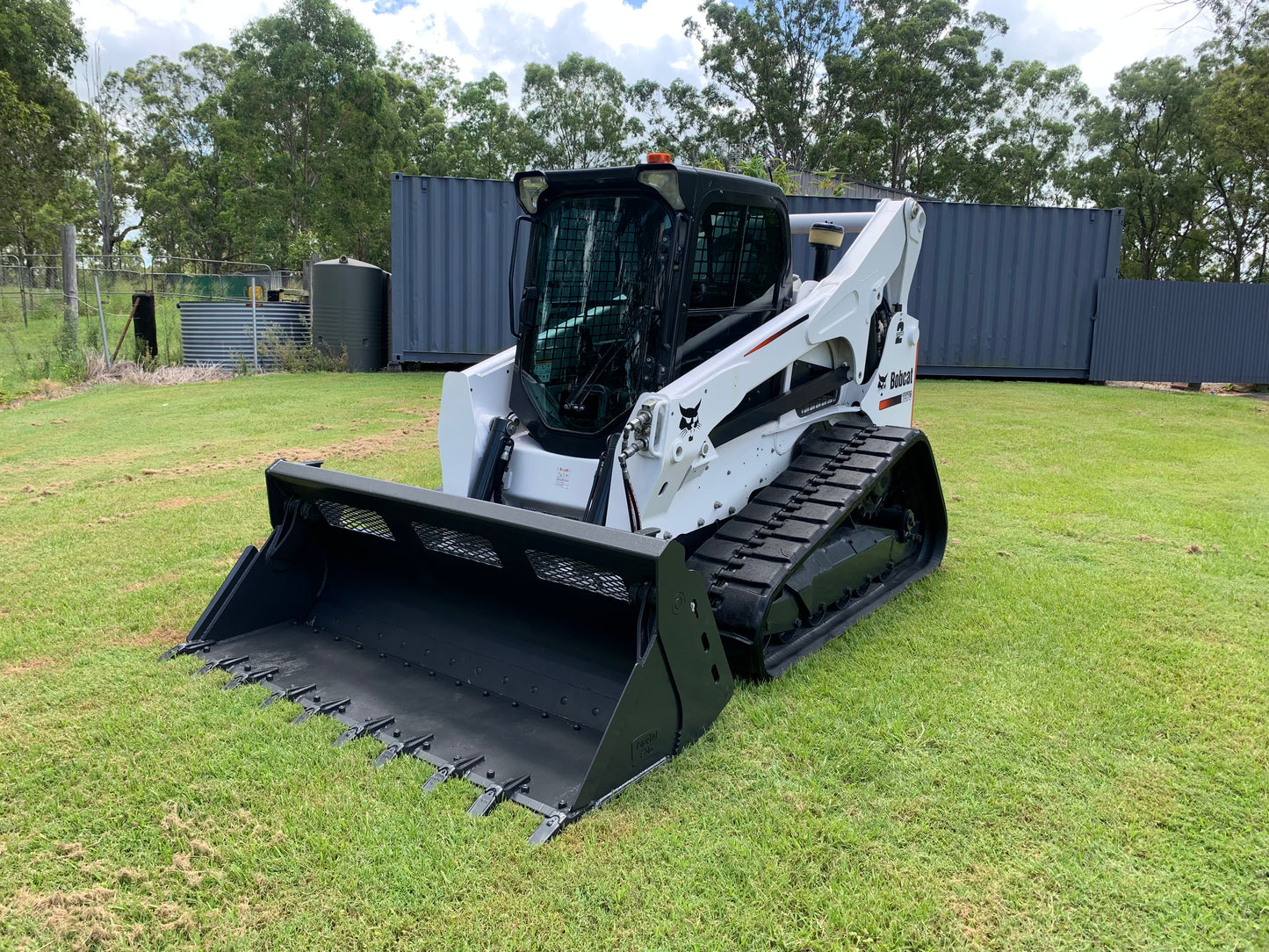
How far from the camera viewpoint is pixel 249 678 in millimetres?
3477

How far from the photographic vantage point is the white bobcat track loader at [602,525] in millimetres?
2961

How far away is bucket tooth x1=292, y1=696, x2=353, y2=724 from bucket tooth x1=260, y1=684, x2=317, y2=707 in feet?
0.35

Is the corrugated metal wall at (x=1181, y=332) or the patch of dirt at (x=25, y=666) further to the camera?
the corrugated metal wall at (x=1181, y=332)

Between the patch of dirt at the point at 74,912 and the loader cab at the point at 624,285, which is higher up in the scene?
the loader cab at the point at 624,285

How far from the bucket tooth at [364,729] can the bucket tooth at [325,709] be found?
0.14 metres

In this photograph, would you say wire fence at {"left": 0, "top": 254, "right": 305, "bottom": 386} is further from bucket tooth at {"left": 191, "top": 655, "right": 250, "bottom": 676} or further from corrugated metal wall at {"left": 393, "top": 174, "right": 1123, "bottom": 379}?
bucket tooth at {"left": 191, "top": 655, "right": 250, "bottom": 676}

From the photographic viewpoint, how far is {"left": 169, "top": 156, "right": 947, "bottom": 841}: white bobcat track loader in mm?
2961

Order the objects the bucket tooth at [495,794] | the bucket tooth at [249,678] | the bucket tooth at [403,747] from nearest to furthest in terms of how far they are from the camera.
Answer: the bucket tooth at [495,794], the bucket tooth at [403,747], the bucket tooth at [249,678]

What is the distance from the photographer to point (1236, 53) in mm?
28141

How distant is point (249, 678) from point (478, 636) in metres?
0.90

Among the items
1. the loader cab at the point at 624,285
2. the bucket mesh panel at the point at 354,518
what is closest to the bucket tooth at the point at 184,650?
the bucket mesh panel at the point at 354,518

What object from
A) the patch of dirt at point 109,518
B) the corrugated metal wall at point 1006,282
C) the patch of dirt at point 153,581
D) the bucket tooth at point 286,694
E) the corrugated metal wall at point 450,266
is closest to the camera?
the bucket tooth at point 286,694

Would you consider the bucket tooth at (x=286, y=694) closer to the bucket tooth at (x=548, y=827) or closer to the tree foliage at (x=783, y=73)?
the bucket tooth at (x=548, y=827)

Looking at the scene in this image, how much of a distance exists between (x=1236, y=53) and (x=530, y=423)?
110 ft
